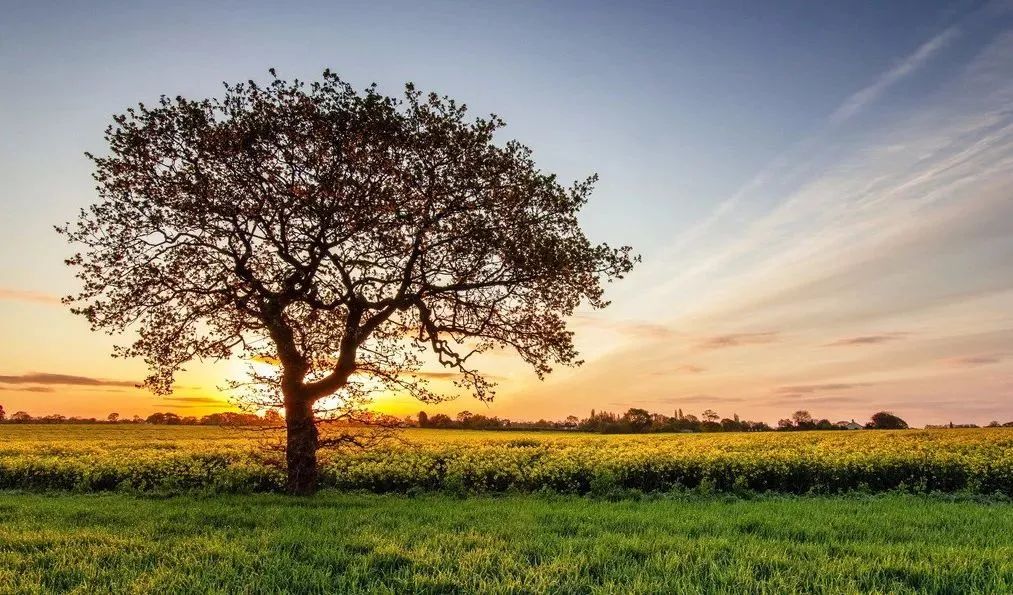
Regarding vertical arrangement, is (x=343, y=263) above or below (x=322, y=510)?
above

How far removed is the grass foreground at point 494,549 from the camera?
8.57 m

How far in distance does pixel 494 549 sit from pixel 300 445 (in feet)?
32.1

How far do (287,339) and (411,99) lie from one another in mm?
7306

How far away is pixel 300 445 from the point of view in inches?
728

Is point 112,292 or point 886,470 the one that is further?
point 886,470

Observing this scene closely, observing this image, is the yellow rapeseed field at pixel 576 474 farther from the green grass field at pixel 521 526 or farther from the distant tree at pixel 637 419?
the distant tree at pixel 637 419

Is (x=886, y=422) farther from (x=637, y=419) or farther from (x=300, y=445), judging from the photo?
(x=300, y=445)

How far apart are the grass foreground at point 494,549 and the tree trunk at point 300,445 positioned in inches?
79.7

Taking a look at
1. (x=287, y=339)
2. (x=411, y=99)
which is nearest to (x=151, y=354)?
(x=287, y=339)

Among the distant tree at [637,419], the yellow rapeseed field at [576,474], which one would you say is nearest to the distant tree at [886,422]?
the distant tree at [637,419]

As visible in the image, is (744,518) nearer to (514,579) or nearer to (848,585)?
(848,585)

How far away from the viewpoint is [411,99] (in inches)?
679

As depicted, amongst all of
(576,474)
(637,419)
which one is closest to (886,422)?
(637,419)

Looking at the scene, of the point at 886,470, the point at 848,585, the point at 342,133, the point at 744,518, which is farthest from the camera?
the point at 886,470
